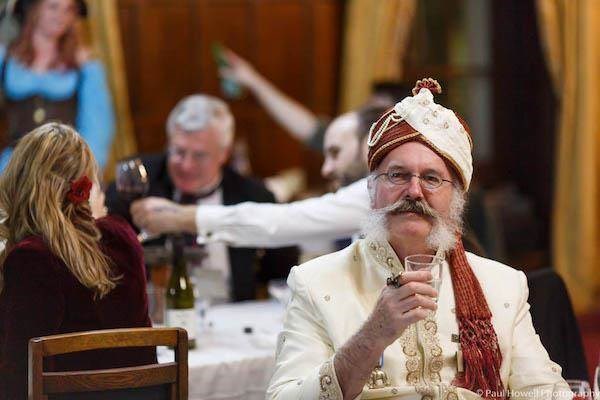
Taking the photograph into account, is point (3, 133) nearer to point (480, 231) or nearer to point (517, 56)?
point (480, 231)

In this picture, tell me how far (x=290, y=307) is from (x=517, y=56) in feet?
18.8

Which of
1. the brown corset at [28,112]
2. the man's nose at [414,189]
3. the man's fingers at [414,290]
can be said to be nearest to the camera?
the man's fingers at [414,290]

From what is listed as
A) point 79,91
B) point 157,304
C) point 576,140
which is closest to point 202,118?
point 157,304

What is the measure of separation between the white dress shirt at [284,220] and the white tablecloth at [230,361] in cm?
32

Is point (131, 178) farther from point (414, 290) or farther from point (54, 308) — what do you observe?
point (414, 290)

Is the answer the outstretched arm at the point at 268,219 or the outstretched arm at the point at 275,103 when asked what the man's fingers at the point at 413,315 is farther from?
the outstretched arm at the point at 275,103

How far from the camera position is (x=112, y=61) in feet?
22.5

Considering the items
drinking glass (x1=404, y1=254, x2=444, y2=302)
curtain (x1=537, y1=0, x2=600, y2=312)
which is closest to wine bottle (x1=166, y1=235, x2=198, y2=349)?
drinking glass (x1=404, y1=254, x2=444, y2=302)

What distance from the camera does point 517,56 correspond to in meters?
8.20

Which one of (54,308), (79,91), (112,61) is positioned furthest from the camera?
(112,61)

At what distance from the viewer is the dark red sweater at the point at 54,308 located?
296 centimetres

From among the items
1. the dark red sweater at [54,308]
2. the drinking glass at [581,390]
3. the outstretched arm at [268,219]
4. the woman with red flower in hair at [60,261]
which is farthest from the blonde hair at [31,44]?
the drinking glass at [581,390]

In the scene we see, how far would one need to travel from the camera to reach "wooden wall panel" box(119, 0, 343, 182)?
23.8 ft

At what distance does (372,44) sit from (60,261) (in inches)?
188
